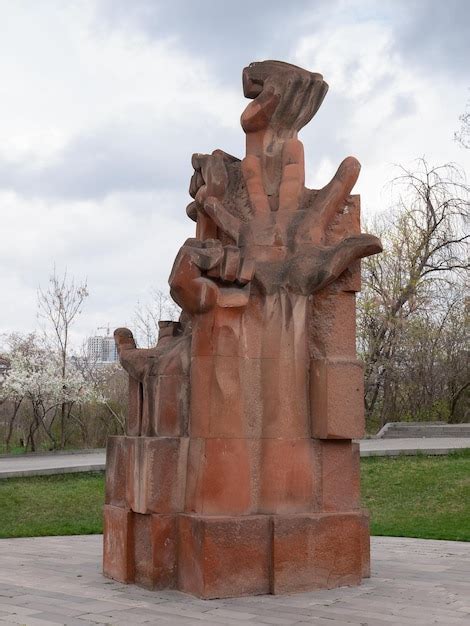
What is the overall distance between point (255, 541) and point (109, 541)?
4.87 ft

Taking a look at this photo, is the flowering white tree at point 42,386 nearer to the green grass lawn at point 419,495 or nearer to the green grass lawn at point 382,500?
the green grass lawn at point 382,500

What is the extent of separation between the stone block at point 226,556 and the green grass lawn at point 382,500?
4839mm

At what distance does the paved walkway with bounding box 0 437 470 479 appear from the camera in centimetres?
1714

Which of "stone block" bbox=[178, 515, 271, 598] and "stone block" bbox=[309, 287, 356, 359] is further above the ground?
"stone block" bbox=[309, 287, 356, 359]

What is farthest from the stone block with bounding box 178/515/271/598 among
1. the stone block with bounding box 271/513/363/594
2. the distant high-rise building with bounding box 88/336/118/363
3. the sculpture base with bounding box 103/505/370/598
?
the distant high-rise building with bounding box 88/336/118/363

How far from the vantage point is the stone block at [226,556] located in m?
6.56

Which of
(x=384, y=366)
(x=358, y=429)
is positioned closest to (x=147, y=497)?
(x=358, y=429)

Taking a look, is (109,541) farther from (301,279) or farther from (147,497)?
(301,279)

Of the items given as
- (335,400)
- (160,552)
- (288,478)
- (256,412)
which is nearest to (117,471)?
(160,552)

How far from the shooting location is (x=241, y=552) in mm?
6676

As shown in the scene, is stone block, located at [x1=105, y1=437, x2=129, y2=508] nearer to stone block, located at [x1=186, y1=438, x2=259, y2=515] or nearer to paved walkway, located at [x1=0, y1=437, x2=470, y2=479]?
stone block, located at [x1=186, y1=438, x2=259, y2=515]

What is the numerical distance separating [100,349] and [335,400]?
99.3 ft

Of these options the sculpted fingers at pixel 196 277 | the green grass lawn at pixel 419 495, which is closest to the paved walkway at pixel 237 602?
the sculpted fingers at pixel 196 277

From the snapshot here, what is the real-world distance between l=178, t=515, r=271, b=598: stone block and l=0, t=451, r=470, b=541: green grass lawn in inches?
191
